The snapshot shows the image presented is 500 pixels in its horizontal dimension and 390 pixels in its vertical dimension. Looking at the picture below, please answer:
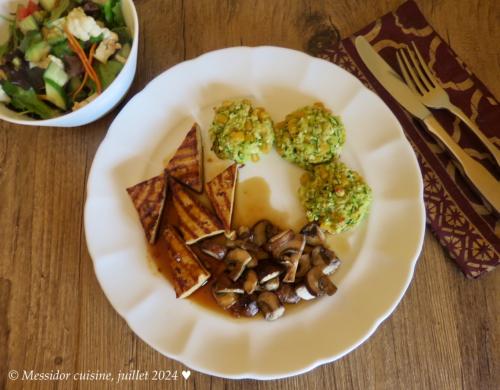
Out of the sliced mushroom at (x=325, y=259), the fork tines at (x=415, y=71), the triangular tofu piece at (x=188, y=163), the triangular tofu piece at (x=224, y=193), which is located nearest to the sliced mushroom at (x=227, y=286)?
the triangular tofu piece at (x=224, y=193)

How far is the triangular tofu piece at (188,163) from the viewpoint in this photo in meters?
2.26

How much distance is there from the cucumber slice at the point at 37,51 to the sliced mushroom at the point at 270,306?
1.54m

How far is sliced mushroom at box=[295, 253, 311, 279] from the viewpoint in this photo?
7.11 ft

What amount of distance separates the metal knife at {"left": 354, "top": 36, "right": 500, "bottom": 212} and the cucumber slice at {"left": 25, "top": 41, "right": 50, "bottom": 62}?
1.54 m

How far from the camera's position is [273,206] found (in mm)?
2291

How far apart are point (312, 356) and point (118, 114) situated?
57.6 inches

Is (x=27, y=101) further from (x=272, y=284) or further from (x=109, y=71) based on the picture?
(x=272, y=284)

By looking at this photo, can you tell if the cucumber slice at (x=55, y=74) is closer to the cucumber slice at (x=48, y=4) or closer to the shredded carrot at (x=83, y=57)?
the shredded carrot at (x=83, y=57)

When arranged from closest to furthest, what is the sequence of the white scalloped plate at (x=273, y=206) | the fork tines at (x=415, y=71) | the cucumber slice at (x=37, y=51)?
the white scalloped plate at (x=273, y=206), the cucumber slice at (x=37, y=51), the fork tines at (x=415, y=71)

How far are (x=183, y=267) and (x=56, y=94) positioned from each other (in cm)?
100

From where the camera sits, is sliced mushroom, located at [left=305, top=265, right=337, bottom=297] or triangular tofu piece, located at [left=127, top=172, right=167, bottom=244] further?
triangular tofu piece, located at [left=127, top=172, right=167, bottom=244]

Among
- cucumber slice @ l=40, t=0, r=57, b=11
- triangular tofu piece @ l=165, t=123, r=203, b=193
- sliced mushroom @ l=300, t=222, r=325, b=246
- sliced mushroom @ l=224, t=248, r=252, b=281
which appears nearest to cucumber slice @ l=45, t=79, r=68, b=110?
cucumber slice @ l=40, t=0, r=57, b=11

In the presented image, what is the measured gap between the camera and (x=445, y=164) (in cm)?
229

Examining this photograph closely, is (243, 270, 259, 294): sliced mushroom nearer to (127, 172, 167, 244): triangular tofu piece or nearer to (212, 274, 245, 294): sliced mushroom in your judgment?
(212, 274, 245, 294): sliced mushroom
